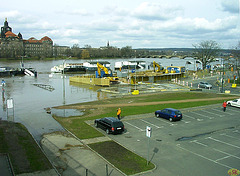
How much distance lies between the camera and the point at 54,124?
945 inches

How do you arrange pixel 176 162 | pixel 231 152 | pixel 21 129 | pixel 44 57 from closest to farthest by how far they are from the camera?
pixel 176 162 → pixel 231 152 → pixel 21 129 → pixel 44 57

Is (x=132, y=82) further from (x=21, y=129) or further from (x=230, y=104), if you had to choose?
(x=21, y=129)

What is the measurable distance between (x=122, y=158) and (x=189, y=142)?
5.99 meters

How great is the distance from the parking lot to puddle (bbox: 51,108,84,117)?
21.6ft

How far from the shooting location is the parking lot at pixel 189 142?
14836 mm

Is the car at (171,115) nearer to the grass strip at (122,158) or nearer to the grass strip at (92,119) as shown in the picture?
the grass strip at (92,119)

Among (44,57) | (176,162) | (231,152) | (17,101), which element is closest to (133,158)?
(176,162)

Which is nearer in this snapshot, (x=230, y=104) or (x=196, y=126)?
(x=196, y=126)

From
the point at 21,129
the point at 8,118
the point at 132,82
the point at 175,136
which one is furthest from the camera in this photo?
the point at 132,82

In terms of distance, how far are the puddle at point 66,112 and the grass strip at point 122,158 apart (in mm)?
10594

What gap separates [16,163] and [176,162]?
950 cm

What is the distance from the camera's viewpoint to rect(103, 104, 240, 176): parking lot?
14836 mm

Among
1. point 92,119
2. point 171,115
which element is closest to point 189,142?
point 171,115

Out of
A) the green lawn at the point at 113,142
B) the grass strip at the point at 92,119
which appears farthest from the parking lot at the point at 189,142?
the grass strip at the point at 92,119
